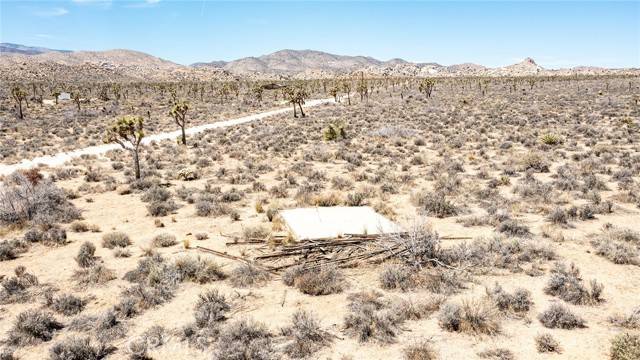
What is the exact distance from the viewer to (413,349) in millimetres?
7793

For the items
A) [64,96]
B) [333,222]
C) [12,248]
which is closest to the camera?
[12,248]

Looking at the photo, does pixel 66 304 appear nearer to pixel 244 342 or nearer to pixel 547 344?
pixel 244 342

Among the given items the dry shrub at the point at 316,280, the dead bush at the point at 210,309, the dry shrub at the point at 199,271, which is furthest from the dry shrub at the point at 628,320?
the dry shrub at the point at 199,271

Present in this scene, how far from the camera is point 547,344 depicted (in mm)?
7785

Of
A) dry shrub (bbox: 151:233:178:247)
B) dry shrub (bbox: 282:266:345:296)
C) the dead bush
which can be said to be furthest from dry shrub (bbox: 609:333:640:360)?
dry shrub (bbox: 151:233:178:247)

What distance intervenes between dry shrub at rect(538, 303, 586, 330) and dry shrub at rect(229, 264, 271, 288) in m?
6.10

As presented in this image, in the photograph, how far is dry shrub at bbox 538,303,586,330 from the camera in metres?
8.42

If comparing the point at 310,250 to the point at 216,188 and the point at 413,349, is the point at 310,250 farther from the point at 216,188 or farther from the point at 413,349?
the point at 216,188

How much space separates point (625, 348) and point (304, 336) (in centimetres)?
534

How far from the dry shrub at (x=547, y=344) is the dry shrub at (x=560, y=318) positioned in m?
0.59

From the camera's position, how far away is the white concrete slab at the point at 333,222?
12.9 meters

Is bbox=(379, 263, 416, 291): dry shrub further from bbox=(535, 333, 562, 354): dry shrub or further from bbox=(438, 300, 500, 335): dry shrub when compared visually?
bbox=(535, 333, 562, 354): dry shrub

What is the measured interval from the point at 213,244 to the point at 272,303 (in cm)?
419

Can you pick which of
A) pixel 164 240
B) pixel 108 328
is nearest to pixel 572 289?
pixel 108 328
